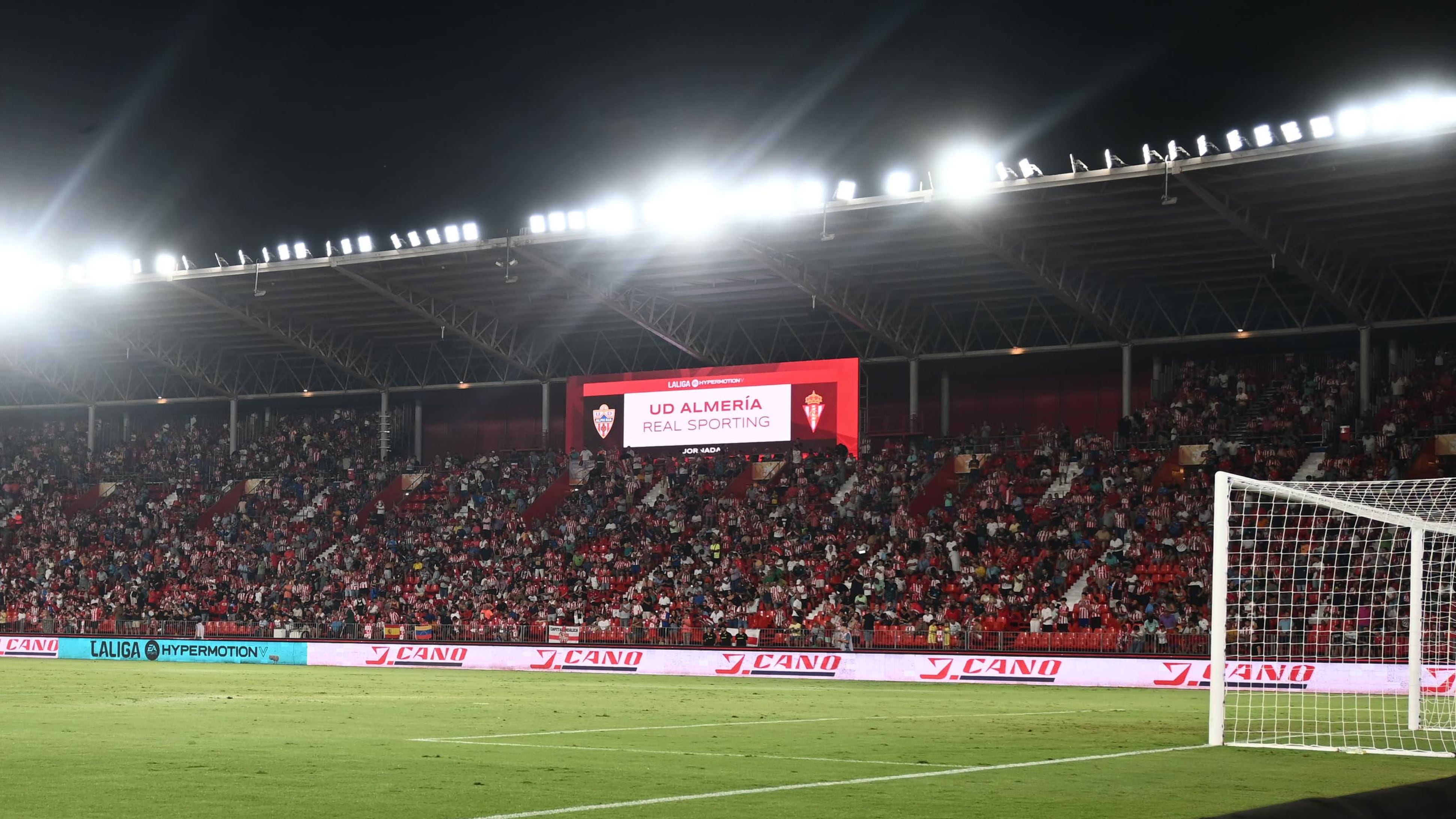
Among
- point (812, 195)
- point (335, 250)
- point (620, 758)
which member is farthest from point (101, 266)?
point (620, 758)

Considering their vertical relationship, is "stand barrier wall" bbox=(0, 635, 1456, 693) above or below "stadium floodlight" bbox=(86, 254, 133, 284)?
below

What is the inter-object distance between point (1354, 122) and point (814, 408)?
20731 mm

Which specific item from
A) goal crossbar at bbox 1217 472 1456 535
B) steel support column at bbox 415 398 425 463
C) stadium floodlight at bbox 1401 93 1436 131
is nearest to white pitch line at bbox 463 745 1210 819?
goal crossbar at bbox 1217 472 1456 535

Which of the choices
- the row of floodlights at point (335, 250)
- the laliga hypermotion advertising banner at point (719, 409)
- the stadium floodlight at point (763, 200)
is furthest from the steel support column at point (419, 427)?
the stadium floodlight at point (763, 200)

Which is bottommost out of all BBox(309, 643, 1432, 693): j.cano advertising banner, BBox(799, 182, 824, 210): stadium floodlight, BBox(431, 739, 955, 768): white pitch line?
BBox(309, 643, 1432, 693): j.cano advertising banner

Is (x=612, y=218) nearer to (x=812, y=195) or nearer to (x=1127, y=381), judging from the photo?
(x=812, y=195)

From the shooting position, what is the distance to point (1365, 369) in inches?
1730

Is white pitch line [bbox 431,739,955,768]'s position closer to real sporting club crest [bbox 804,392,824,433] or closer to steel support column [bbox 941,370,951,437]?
real sporting club crest [bbox 804,392,824,433]

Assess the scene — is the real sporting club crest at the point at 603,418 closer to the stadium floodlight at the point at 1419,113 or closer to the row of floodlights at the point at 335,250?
the row of floodlights at the point at 335,250

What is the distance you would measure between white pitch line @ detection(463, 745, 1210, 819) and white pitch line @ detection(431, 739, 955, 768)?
1.73ft

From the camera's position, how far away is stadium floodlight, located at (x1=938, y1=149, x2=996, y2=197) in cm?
3734

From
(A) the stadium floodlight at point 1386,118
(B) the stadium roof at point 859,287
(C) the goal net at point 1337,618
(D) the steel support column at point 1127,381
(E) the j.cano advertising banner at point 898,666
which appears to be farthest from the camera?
(D) the steel support column at point 1127,381

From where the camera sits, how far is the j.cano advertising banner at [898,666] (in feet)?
102

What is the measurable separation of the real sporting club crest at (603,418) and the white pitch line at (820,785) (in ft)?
126
